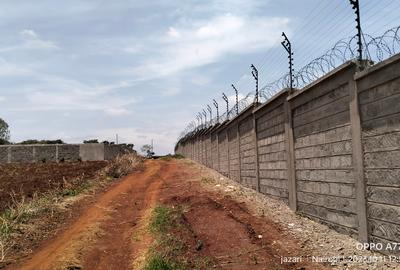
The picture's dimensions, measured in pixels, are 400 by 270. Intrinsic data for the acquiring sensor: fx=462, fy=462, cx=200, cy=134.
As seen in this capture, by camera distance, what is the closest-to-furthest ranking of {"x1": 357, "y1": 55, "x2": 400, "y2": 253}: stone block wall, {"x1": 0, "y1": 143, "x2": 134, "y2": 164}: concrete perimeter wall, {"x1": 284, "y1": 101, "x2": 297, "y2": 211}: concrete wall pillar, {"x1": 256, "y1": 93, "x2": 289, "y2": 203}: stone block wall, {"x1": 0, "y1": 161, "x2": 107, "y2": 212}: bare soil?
1. {"x1": 357, "y1": 55, "x2": 400, "y2": 253}: stone block wall
2. {"x1": 284, "y1": 101, "x2": 297, "y2": 211}: concrete wall pillar
3. {"x1": 256, "y1": 93, "x2": 289, "y2": 203}: stone block wall
4. {"x1": 0, "y1": 161, "x2": 107, "y2": 212}: bare soil
5. {"x1": 0, "y1": 143, "x2": 134, "y2": 164}: concrete perimeter wall

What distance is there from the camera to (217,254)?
8266mm

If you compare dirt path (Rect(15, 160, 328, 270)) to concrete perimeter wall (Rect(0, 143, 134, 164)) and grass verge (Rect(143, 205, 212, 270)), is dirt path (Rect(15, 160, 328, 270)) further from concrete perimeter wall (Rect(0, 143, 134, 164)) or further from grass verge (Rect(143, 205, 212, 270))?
concrete perimeter wall (Rect(0, 143, 134, 164))

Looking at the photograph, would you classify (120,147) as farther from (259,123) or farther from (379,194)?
(379,194)

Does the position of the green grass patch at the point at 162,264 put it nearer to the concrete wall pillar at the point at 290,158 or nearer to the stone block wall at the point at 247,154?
the concrete wall pillar at the point at 290,158

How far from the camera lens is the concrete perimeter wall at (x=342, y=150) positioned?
6.92 metres

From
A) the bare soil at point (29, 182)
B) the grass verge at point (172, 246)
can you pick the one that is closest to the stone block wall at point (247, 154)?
the grass verge at point (172, 246)

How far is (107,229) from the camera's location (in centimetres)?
1188

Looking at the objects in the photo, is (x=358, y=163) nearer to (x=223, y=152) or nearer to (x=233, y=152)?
(x=233, y=152)

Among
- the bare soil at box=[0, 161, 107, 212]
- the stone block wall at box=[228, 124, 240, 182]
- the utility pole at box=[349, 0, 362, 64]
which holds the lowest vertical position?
the bare soil at box=[0, 161, 107, 212]

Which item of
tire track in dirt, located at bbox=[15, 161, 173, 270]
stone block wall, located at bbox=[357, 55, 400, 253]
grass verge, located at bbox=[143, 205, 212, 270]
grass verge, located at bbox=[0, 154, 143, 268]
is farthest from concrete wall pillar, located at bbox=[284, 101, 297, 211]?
grass verge, located at bbox=[0, 154, 143, 268]

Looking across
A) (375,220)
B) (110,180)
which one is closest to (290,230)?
(375,220)

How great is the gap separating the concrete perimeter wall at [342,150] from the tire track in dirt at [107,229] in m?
4.15

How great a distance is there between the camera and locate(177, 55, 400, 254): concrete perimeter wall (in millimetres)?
6918

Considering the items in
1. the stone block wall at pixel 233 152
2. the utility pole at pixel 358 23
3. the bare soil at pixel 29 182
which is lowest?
the bare soil at pixel 29 182
